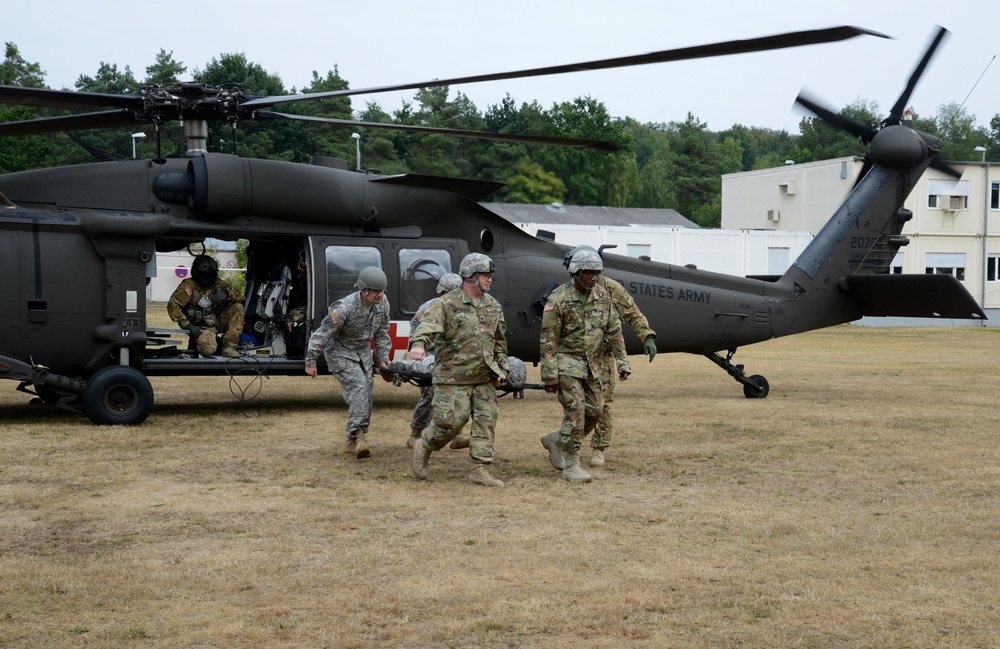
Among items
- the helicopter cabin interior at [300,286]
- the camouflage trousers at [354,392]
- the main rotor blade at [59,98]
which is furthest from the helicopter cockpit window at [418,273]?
the main rotor blade at [59,98]

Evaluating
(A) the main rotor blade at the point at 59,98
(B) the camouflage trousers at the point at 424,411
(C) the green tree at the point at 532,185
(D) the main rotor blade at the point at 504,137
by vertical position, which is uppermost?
(C) the green tree at the point at 532,185

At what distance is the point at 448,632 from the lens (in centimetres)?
467

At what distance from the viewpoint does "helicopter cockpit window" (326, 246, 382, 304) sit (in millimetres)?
12336

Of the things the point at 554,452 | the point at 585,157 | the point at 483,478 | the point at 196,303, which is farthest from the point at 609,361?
the point at 585,157

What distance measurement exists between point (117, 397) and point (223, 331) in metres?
1.67

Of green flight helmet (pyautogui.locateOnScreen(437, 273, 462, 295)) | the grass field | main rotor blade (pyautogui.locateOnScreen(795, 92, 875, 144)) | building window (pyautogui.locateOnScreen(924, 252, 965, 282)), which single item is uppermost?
main rotor blade (pyautogui.locateOnScreen(795, 92, 875, 144))

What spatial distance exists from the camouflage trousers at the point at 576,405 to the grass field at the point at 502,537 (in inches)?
15.0

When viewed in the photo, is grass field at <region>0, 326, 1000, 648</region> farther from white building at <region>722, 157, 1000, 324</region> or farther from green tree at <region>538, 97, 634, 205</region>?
green tree at <region>538, 97, 634, 205</region>

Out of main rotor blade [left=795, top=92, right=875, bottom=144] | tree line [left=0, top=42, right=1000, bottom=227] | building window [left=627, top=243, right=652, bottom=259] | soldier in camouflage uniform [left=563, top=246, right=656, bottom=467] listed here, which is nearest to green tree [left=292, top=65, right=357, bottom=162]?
tree line [left=0, top=42, right=1000, bottom=227]

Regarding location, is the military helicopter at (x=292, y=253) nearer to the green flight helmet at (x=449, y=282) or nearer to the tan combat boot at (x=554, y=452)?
the green flight helmet at (x=449, y=282)

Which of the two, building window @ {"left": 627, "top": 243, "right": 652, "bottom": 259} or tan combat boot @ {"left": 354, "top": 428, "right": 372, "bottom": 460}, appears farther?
building window @ {"left": 627, "top": 243, "right": 652, "bottom": 259}

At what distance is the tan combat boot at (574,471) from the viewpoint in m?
8.50

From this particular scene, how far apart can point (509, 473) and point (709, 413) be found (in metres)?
4.90

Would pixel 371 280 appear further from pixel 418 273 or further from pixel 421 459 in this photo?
pixel 418 273
